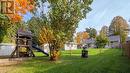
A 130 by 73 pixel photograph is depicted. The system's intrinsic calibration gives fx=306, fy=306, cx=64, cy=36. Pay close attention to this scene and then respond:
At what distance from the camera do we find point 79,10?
100ft

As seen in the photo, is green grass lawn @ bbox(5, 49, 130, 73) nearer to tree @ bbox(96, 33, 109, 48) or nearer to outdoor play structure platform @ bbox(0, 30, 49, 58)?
outdoor play structure platform @ bbox(0, 30, 49, 58)

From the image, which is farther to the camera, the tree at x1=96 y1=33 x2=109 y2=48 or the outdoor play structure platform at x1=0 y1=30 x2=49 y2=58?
the tree at x1=96 y1=33 x2=109 y2=48

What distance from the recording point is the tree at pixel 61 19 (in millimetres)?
29953

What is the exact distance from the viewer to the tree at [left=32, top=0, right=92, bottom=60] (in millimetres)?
29953

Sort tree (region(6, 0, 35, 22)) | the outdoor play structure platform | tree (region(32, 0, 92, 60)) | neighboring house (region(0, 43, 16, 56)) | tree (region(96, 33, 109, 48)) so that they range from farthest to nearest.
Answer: tree (region(96, 33, 109, 48)), neighboring house (region(0, 43, 16, 56)), tree (region(6, 0, 35, 22)), the outdoor play structure platform, tree (region(32, 0, 92, 60))

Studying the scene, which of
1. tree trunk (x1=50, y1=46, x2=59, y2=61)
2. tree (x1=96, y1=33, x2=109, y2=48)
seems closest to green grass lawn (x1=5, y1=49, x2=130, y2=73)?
tree trunk (x1=50, y1=46, x2=59, y2=61)

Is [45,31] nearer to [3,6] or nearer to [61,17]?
[61,17]

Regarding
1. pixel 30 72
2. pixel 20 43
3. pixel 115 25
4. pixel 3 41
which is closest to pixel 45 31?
pixel 20 43

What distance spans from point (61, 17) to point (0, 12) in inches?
246

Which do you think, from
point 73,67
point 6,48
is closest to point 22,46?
point 73,67

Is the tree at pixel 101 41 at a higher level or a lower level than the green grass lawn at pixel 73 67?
higher

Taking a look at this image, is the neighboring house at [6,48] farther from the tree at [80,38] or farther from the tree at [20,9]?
the tree at [80,38]

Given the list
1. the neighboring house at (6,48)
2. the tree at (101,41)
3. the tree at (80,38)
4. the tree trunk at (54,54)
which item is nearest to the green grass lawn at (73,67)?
the tree trunk at (54,54)

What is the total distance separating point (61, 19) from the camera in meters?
30.3
